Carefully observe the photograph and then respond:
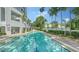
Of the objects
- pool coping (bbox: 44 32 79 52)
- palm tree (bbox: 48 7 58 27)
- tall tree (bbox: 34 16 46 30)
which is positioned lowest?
pool coping (bbox: 44 32 79 52)

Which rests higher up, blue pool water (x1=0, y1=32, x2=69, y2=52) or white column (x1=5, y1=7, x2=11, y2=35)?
white column (x1=5, y1=7, x2=11, y2=35)

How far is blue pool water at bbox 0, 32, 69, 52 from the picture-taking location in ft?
18.3

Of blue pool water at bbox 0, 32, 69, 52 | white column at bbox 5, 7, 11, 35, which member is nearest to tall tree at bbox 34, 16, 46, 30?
blue pool water at bbox 0, 32, 69, 52

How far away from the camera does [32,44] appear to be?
18.4 ft

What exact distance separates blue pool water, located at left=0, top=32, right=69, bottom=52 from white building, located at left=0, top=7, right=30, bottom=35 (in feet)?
0.69

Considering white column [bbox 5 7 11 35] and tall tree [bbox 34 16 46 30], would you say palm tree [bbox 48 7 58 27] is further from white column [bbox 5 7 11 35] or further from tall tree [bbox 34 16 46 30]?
white column [bbox 5 7 11 35]

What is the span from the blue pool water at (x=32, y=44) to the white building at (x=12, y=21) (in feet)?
0.69

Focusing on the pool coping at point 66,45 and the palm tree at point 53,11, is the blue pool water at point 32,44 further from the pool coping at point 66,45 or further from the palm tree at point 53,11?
the palm tree at point 53,11

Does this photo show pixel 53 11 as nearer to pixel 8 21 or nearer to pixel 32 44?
pixel 32 44

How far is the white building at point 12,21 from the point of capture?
5.56 metres

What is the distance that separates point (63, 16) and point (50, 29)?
0.48m

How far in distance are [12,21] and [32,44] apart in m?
0.79
